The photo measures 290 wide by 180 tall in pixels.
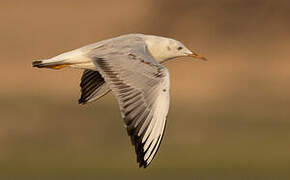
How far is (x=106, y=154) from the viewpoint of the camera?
52.2 ft

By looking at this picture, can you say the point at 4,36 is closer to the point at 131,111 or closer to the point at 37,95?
the point at 37,95

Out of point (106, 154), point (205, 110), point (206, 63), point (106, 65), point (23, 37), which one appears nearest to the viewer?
point (106, 65)

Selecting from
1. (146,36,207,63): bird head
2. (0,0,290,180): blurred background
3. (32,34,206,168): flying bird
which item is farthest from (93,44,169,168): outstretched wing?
(0,0,290,180): blurred background

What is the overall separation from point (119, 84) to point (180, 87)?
37.0ft

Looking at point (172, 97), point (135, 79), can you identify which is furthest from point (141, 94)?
point (172, 97)

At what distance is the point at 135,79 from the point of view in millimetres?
8023

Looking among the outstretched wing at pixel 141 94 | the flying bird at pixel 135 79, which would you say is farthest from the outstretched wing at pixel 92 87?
the outstretched wing at pixel 141 94

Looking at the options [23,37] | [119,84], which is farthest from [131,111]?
[23,37]

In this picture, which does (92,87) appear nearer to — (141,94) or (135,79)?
(135,79)

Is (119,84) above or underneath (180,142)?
above

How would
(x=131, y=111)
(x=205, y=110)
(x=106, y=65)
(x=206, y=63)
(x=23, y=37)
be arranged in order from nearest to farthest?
(x=131, y=111)
(x=106, y=65)
(x=205, y=110)
(x=206, y=63)
(x=23, y=37)

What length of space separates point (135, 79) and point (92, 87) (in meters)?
1.31

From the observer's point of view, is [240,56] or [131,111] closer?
[131,111]

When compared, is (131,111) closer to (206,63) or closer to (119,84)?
(119,84)
